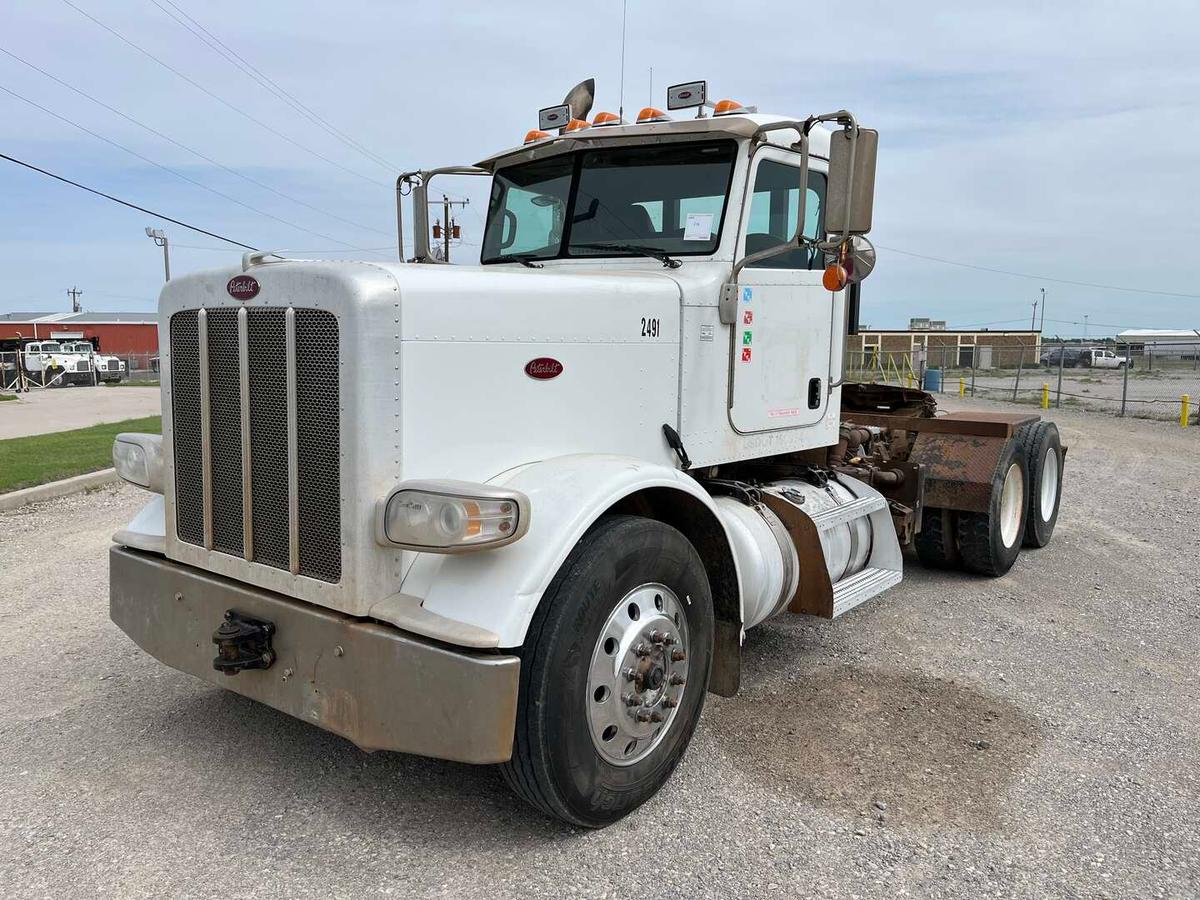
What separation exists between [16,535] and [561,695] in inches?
267

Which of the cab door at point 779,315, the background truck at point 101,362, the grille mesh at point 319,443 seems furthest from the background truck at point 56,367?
the grille mesh at point 319,443

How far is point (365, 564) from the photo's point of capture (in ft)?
9.56

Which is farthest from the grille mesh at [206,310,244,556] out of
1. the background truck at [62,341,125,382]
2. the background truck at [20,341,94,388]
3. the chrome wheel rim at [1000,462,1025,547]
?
the background truck at [62,341,125,382]

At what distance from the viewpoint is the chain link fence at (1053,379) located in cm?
2240

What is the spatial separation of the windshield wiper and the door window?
38 centimetres

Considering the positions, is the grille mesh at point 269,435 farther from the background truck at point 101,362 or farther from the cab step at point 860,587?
the background truck at point 101,362

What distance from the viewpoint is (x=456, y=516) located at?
107 inches

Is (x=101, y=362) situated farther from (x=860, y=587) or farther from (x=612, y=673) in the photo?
(x=612, y=673)

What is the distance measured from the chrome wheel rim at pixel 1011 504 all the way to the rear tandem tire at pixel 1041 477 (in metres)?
0.15

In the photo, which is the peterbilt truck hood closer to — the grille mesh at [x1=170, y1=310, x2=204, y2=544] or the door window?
the grille mesh at [x1=170, y1=310, x2=204, y2=544]

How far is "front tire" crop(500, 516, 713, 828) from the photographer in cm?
290

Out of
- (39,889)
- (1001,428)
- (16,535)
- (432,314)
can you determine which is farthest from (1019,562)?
(16,535)

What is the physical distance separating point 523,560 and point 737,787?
1.42m

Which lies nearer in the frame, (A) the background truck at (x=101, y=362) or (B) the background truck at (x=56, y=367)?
(B) the background truck at (x=56, y=367)
